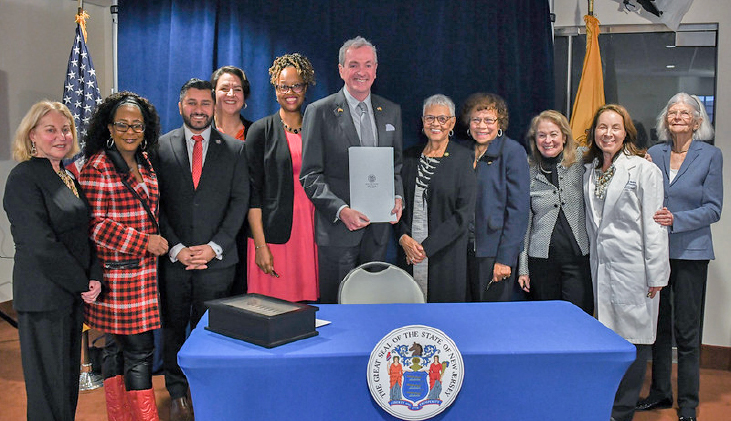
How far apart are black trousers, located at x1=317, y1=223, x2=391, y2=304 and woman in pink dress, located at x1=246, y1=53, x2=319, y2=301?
13 centimetres

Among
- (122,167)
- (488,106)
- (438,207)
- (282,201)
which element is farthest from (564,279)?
(122,167)

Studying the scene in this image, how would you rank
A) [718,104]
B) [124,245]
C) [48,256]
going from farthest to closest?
[718,104] → [124,245] → [48,256]

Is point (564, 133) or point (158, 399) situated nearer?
point (564, 133)

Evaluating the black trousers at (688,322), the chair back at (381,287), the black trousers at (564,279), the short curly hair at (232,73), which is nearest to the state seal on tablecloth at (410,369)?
the chair back at (381,287)

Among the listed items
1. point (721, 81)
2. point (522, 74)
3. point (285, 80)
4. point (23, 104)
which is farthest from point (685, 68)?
point (23, 104)

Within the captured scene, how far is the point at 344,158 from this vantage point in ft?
11.2

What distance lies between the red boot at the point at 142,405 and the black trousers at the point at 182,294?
34 cm

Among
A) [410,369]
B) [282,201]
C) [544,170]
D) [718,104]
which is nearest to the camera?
[410,369]

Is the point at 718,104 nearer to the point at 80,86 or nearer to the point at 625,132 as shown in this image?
the point at 625,132

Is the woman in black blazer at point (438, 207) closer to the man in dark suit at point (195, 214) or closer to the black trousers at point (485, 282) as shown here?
the black trousers at point (485, 282)

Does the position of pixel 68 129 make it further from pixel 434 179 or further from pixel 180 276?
pixel 434 179

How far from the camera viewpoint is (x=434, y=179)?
3.47 meters

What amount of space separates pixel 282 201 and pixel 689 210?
218 centimetres

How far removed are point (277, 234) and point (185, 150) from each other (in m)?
0.71
